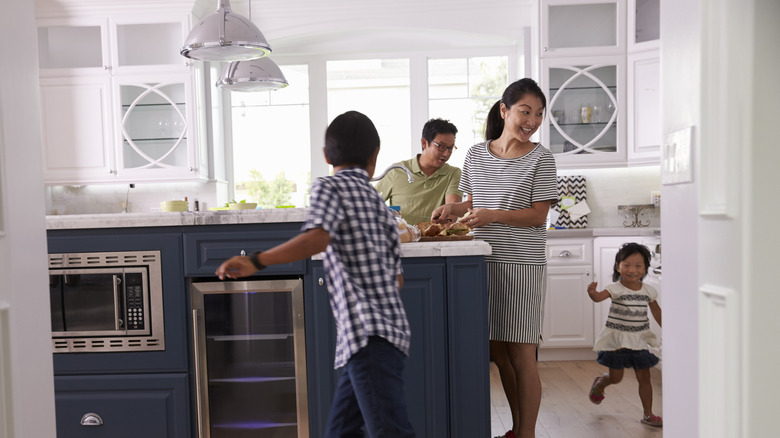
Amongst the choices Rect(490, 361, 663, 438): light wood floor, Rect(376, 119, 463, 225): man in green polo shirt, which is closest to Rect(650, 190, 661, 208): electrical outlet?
Rect(490, 361, 663, 438): light wood floor

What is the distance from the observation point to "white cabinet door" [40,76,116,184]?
14.5ft

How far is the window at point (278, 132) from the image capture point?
5.07m

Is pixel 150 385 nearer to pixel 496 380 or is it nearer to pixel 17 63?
pixel 17 63

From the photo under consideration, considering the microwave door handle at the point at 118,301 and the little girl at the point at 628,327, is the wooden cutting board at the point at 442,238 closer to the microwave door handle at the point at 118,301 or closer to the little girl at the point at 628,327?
the little girl at the point at 628,327

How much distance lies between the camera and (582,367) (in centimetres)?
399

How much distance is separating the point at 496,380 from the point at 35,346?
112 inches

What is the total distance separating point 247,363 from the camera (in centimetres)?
250

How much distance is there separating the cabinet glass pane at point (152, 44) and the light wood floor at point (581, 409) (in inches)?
126

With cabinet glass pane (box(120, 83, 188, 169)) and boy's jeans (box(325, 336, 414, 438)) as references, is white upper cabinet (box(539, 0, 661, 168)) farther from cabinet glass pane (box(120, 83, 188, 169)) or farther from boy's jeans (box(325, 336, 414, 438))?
boy's jeans (box(325, 336, 414, 438))

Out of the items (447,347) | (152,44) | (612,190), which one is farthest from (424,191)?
(152,44)

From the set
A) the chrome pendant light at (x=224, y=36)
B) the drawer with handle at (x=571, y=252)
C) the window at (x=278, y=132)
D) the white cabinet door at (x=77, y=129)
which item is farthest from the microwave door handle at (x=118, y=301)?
the drawer with handle at (x=571, y=252)

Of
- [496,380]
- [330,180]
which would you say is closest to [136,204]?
[496,380]

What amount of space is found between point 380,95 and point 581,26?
1.59 m

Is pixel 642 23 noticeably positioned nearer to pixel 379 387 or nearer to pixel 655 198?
pixel 655 198
